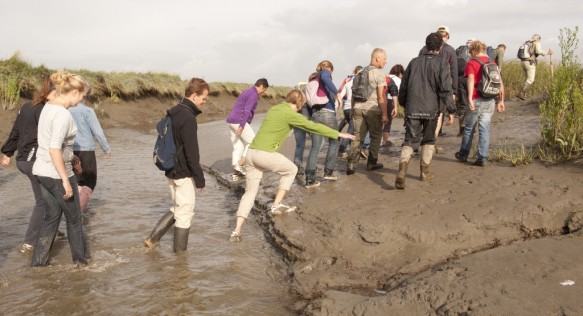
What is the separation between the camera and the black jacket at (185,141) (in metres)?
5.02

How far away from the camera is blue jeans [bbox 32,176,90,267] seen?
4.53 m

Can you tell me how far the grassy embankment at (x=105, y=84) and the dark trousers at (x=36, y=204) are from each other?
1114 centimetres

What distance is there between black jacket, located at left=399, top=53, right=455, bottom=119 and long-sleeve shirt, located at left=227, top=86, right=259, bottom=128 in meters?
2.81

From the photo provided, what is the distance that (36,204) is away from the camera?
525cm

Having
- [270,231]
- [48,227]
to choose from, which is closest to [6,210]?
[48,227]

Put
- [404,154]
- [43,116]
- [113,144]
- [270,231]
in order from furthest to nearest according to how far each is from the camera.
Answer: [113,144], [404,154], [270,231], [43,116]

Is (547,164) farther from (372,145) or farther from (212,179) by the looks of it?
(212,179)

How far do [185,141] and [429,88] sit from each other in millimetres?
3520

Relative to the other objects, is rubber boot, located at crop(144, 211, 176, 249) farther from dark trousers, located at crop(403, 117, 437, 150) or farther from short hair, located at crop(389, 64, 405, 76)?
short hair, located at crop(389, 64, 405, 76)

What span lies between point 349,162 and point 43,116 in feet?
Result: 15.7

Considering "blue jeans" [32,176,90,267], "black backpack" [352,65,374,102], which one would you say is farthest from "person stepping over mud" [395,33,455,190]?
"blue jeans" [32,176,90,267]

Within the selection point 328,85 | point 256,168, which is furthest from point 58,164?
point 328,85

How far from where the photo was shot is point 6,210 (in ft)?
23.6

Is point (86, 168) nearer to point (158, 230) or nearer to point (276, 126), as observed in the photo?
point (158, 230)
